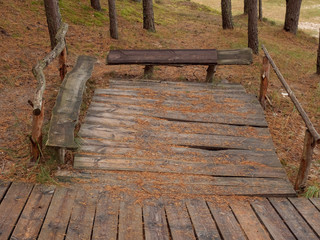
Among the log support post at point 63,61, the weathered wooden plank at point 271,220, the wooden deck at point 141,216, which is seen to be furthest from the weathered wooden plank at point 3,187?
the log support post at point 63,61

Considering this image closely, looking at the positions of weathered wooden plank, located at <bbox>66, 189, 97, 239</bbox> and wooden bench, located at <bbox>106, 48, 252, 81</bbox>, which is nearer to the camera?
weathered wooden plank, located at <bbox>66, 189, 97, 239</bbox>

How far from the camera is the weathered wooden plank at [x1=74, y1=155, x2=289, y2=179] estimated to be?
5.51 metres

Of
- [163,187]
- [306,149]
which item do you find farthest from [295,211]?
[163,187]

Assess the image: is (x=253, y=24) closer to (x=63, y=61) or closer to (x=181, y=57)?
(x=181, y=57)

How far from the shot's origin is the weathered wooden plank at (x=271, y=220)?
428 cm

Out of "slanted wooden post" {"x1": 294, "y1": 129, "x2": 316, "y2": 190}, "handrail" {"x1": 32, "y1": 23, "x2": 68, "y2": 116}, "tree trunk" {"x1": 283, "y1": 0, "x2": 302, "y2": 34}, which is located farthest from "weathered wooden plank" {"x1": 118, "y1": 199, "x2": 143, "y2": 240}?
"tree trunk" {"x1": 283, "y1": 0, "x2": 302, "y2": 34}

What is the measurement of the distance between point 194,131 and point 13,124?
3639 millimetres

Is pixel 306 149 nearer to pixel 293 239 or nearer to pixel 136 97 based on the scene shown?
pixel 293 239

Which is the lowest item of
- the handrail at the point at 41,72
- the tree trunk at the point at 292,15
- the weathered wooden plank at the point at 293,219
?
the tree trunk at the point at 292,15

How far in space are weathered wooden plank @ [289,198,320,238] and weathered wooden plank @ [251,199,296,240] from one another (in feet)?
1.26

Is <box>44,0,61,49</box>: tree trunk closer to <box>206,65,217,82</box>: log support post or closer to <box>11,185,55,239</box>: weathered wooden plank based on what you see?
<box>206,65,217,82</box>: log support post

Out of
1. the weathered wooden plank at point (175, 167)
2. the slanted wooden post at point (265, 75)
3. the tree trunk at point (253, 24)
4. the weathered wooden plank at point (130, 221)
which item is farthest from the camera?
the tree trunk at point (253, 24)

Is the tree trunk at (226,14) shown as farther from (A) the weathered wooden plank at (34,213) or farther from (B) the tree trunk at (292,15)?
(A) the weathered wooden plank at (34,213)

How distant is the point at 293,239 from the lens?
4199 mm
